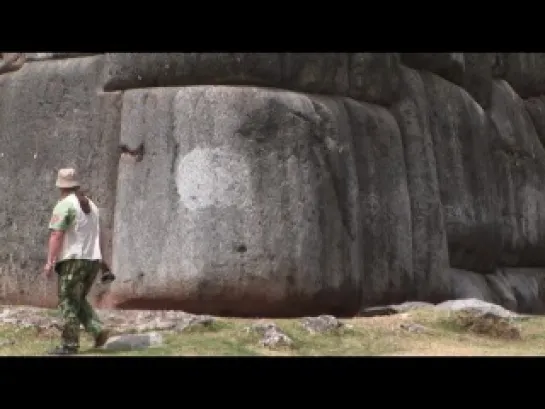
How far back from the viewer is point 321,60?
35.7 feet

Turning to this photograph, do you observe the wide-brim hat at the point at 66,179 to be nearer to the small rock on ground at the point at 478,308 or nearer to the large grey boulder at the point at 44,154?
the large grey boulder at the point at 44,154

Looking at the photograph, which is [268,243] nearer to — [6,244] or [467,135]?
[6,244]

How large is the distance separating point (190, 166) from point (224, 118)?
536 millimetres

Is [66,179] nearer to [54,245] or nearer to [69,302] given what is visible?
[54,245]

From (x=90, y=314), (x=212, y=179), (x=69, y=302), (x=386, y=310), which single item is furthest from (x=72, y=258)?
(x=386, y=310)

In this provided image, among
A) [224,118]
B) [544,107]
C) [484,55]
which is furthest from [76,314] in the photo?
[544,107]

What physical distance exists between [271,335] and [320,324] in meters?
0.64

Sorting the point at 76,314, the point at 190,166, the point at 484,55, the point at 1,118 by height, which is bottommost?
the point at 76,314

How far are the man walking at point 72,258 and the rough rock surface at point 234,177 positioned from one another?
1.70 meters

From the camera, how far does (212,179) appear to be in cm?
984

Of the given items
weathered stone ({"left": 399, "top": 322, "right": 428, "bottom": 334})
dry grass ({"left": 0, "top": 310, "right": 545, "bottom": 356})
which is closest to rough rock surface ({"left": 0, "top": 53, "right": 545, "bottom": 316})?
dry grass ({"left": 0, "top": 310, "right": 545, "bottom": 356})

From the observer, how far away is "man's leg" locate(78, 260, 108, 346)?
8133 millimetres

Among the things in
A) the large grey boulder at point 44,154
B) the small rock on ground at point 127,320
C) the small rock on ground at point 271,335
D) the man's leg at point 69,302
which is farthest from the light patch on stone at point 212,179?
the man's leg at point 69,302

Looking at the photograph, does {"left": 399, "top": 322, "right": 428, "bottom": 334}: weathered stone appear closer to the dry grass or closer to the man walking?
the dry grass
